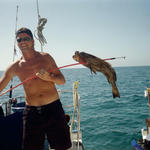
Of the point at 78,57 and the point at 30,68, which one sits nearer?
the point at 78,57

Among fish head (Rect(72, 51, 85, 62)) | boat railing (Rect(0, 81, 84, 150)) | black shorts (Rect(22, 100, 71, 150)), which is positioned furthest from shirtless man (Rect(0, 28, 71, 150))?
boat railing (Rect(0, 81, 84, 150))

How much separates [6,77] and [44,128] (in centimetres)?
100

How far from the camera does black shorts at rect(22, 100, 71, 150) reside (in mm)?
2475

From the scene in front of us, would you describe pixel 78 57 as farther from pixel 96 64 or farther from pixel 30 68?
pixel 30 68

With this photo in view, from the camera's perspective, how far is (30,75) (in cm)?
258

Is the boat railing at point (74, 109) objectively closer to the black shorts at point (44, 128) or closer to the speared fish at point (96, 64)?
the black shorts at point (44, 128)

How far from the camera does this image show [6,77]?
2551 millimetres

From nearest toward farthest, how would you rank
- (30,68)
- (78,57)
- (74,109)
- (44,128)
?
1. (78,57)
2. (44,128)
3. (30,68)
4. (74,109)

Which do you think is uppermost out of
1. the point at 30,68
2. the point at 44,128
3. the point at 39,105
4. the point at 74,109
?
the point at 30,68

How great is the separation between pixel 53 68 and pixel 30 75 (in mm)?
386

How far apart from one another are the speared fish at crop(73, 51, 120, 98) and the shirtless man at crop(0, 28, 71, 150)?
0.43m

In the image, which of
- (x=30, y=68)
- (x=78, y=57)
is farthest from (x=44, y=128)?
(x=78, y=57)

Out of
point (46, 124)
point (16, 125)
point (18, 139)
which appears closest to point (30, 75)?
point (46, 124)

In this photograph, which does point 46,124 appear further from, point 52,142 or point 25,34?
point 25,34
